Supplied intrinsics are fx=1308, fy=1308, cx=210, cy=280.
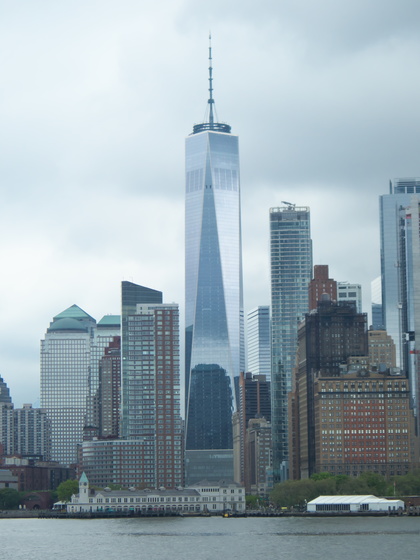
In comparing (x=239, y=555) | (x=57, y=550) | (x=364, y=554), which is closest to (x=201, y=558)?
(x=239, y=555)

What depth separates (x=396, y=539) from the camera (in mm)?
191875

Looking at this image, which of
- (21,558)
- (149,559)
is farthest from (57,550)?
(149,559)

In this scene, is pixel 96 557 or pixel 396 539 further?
pixel 396 539

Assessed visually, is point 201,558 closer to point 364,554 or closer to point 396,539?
point 364,554

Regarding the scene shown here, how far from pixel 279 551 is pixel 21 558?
34.9 metres

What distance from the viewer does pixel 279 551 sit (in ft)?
577

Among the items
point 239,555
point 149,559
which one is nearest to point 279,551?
point 239,555

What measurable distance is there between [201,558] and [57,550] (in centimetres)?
3336

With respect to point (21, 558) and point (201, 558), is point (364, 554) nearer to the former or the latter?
point (201, 558)

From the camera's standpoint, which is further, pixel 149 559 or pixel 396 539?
pixel 396 539

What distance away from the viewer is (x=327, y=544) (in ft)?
611

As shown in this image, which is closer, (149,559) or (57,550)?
(149,559)

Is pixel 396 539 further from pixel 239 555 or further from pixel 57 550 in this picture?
pixel 57 550

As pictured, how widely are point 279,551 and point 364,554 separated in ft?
42.2
